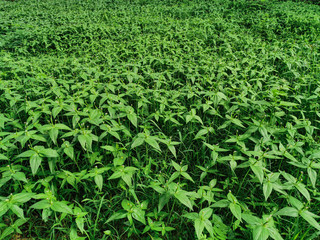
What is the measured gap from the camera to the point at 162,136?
231cm

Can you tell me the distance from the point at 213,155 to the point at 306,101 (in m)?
1.65

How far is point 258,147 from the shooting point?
1996mm

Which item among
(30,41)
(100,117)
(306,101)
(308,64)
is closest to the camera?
(100,117)

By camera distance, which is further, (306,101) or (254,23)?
(254,23)

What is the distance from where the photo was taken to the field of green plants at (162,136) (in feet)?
5.53

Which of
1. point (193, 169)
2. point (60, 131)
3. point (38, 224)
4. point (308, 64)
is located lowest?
point (38, 224)

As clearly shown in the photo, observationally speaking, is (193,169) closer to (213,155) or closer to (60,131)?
(213,155)

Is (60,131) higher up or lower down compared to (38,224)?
higher up

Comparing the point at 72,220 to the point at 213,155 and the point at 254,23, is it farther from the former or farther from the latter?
the point at 254,23

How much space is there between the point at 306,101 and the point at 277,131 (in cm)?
90

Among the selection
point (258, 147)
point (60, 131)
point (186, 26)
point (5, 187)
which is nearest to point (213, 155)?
point (258, 147)

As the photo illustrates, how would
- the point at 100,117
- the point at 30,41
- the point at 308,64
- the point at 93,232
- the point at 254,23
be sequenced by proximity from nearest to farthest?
the point at 93,232, the point at 100,117, the point at 308,64, the point at 30,41, the point at 254,23

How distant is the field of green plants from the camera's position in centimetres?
169

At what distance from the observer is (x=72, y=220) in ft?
6.08
